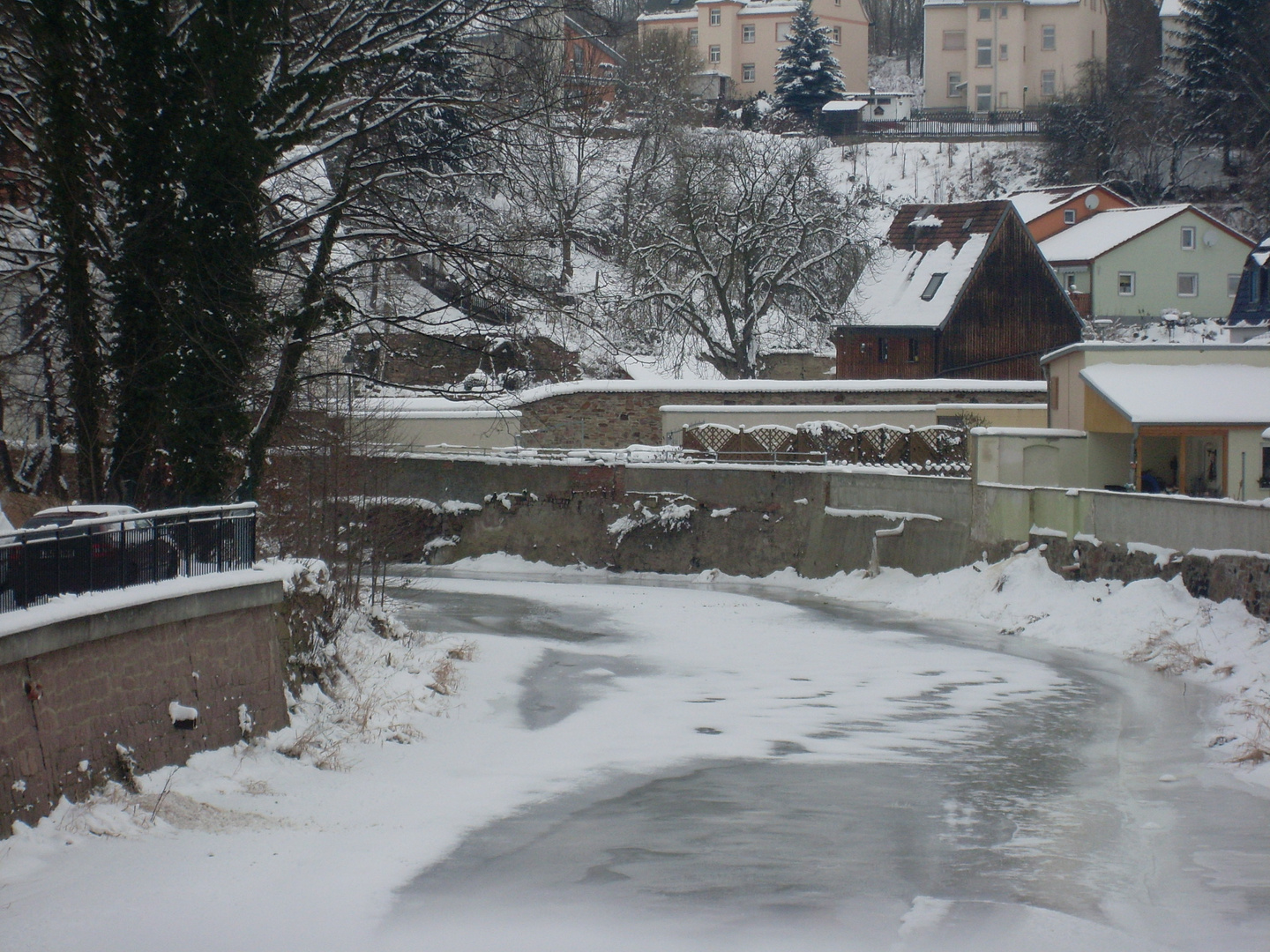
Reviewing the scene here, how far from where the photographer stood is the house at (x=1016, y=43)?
89.0 m

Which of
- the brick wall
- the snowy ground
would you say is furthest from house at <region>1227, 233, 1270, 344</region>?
the brick wall

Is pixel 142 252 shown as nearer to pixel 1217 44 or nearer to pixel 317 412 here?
pixel 317 412

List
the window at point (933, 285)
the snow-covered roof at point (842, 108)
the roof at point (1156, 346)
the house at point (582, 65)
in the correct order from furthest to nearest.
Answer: the snow-covered roof at point (842, 108)
the window at point (933, 285)
the roof at point (1156, 346)
the house at point (582, 65)

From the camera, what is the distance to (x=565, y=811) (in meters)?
12.4

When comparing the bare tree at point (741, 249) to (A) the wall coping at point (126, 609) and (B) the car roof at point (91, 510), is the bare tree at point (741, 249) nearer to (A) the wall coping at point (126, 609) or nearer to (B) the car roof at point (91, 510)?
(B) the car roof at point (91, 510)

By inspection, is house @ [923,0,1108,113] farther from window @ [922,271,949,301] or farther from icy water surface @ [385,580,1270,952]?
icy water surface @ [385,580,1270,952]

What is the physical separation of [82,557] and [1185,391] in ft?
75.8

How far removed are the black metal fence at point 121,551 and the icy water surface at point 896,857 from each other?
11.8 ft

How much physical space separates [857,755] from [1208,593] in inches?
346

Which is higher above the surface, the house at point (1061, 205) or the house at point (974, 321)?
the house at point (1061, 205)

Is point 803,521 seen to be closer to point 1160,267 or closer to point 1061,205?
point 1160,267

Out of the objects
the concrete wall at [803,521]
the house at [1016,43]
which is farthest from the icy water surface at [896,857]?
the house at [1016,43]

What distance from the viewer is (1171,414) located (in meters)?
27.1

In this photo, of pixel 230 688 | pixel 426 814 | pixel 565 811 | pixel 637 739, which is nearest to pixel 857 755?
pixel 637 739
